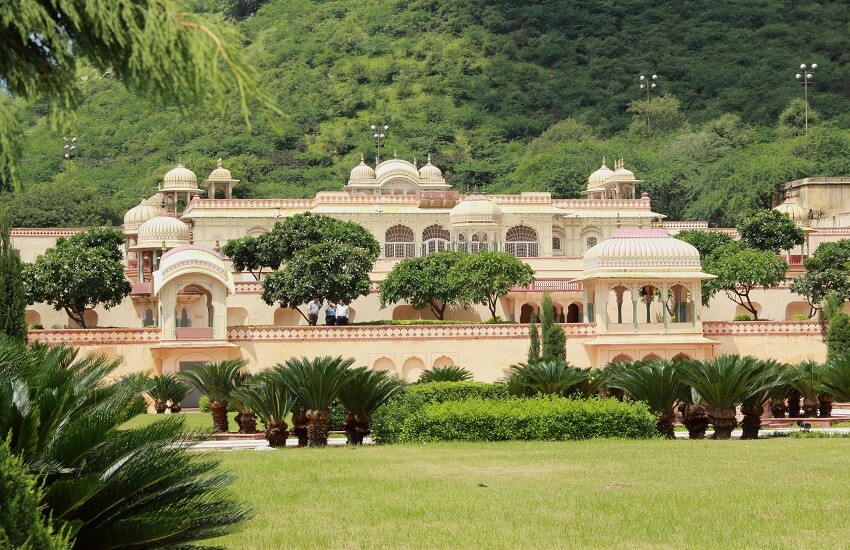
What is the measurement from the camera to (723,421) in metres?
23.6

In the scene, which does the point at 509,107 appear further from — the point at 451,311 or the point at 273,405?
the point at 273,405

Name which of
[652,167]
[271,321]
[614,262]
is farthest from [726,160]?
[614,262]

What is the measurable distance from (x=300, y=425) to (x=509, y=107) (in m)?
81.7

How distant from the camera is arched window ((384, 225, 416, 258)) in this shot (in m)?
57.0

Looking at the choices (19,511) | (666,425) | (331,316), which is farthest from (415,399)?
(331,316)

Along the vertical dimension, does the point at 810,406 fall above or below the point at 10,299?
below

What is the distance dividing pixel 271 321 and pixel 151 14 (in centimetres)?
4446

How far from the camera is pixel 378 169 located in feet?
205

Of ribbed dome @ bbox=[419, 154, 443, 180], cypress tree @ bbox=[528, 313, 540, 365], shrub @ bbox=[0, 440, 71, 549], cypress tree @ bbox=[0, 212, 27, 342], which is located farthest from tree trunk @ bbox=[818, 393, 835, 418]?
ribbed dome @ bbox=[419, 154, 443, 180]

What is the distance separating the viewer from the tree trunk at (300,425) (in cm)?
2262

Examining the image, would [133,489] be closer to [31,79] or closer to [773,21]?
[31,79]

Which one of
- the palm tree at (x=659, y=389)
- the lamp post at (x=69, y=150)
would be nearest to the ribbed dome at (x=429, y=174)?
the lamp post at (x=69, y=150)

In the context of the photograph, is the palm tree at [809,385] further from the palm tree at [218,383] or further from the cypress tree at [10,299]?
the cypress tree at [10,299]

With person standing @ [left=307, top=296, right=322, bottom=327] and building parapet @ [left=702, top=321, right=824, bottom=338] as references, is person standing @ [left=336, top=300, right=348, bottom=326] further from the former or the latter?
building parapet @ [left=702, top=321, right=824, bottom=338]
